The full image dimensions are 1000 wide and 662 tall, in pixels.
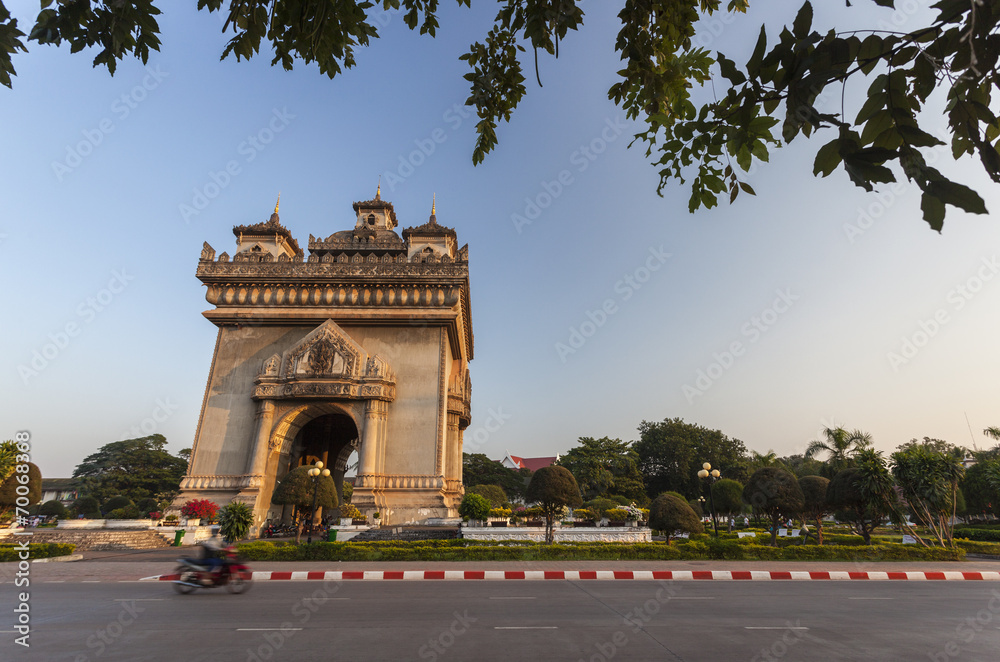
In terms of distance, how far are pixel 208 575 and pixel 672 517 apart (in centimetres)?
1420

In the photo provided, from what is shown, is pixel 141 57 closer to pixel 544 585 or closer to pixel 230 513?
pixel 544 585

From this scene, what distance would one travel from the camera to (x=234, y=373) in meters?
27.2

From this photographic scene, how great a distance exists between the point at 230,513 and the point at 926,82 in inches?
766

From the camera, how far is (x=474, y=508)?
22.2 meters

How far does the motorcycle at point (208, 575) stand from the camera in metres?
9.81

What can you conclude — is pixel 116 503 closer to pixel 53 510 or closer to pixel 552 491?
pixel 53 510

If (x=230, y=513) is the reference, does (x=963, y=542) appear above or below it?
below

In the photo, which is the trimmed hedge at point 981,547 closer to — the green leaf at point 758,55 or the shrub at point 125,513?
the green leaf at point 758,55

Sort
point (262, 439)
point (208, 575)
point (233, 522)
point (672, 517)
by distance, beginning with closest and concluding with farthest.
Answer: point (208, 575) → point (233, 522) → point (672, 517) → point (262, 439)

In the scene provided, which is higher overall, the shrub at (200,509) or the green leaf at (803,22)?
the green leaf at (803,22)

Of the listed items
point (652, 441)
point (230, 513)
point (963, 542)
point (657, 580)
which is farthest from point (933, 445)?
point (230, 513)

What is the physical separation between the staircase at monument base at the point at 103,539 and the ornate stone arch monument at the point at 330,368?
2.86 m

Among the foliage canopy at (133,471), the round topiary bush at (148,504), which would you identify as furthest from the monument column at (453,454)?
the round topiary bush at (148,504)

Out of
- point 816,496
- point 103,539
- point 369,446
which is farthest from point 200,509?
point 816,496
